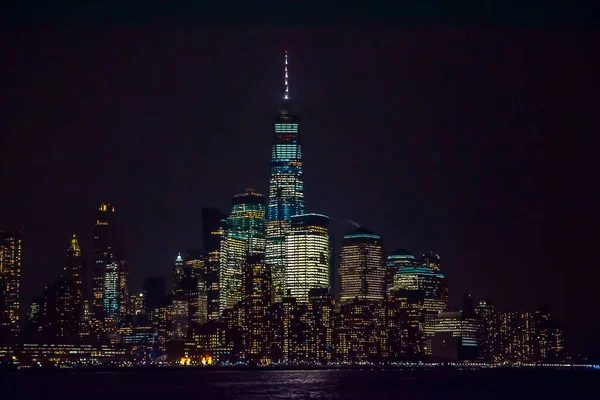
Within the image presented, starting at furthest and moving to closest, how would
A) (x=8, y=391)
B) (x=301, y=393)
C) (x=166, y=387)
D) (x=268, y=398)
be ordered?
(x=166, y=387)
(x=8, y=391)
(x=301, y=393)
(x=268, y=398)

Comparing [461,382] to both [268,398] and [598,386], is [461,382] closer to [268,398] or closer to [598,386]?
[598,386]

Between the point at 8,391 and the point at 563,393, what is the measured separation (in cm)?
7551

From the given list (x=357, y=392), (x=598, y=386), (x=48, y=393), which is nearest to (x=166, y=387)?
(x=48, y=393)

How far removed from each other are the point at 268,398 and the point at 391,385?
1472 inches

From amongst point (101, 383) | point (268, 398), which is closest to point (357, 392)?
point (268, 398)

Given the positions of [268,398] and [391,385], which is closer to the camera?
[268,398]

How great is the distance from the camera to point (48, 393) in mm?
133000

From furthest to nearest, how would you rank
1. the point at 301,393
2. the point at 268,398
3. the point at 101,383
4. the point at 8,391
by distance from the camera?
the point at 101,383
the point at 8,391
the point at 301,393
the point at 268,398

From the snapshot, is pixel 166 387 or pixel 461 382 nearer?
pixel 166 387

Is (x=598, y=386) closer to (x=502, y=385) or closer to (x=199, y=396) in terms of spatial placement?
(x=502, y=385)

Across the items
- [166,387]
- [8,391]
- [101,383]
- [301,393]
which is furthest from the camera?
[101,383]

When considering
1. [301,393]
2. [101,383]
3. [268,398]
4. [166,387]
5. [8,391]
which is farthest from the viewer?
[101,383]

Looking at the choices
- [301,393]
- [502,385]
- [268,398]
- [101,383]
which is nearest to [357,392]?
[301,393]

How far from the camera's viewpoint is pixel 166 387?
486 ft
